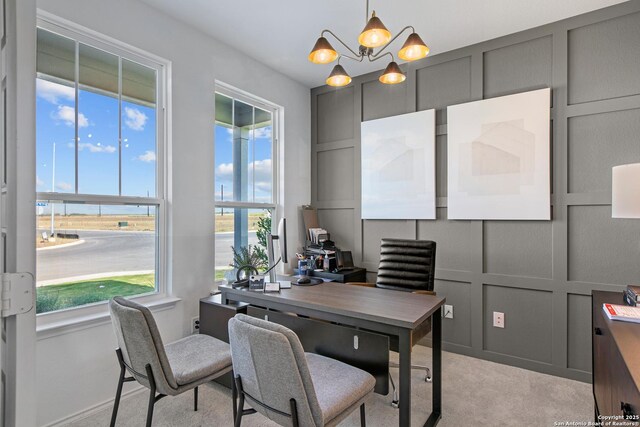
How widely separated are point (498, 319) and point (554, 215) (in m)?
1.00

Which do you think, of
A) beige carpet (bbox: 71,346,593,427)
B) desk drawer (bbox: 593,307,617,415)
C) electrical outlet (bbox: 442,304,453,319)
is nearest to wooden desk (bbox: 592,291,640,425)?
desk drawer (bbox: 593,307,617,415)

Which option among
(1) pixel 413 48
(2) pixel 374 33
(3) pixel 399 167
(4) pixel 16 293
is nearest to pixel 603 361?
(1) pixel 413 48

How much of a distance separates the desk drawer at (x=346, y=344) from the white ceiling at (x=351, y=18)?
7.36 ft

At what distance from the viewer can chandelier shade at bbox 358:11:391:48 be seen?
178 centimetres

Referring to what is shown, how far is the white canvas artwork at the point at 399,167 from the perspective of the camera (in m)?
3.33

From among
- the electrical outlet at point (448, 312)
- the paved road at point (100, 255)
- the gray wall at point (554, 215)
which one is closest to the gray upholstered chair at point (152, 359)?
the paved road at point (100, 255)

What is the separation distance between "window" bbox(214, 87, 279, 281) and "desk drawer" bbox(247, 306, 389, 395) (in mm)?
1159

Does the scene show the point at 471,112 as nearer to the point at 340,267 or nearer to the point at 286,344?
the point at 340,267

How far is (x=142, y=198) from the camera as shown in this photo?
2572mm

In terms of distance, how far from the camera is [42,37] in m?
2.11

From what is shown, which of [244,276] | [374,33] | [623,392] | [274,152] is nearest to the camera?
[623,392]

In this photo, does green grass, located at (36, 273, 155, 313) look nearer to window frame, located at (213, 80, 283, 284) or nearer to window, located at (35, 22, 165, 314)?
window, located at (35, 22, 165, 314)

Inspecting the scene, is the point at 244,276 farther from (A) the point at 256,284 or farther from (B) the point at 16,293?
(B) the point at 16,293

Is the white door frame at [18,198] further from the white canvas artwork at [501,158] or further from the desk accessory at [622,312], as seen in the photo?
the white canvas artwork at [501,158]
